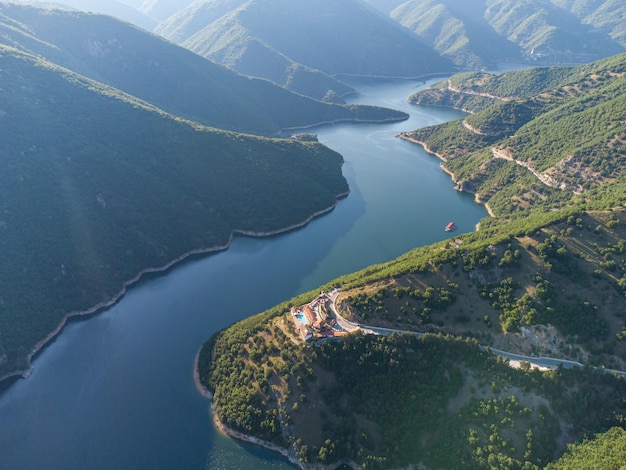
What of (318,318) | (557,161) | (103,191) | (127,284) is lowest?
(127,284)

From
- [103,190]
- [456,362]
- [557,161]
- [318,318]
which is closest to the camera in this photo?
[456,362]

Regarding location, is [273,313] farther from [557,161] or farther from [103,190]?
[557,161]

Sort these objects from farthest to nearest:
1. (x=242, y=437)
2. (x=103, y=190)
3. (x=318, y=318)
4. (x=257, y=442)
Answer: (x=103, y=190)
(x=318, y=318)
(x=242, y=437)
(x=257, y=442)

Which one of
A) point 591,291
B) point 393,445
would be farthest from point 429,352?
point 591,291

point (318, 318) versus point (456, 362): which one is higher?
point (456, 362)

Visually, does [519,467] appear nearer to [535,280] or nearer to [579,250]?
[535,280]

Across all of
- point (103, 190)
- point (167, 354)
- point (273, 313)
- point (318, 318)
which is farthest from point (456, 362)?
point (103, 190)

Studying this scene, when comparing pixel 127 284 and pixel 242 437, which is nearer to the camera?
pixel 242 437
